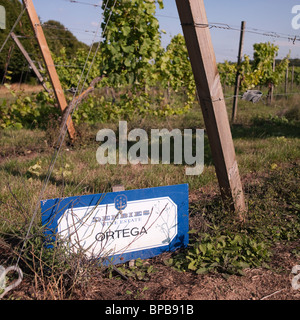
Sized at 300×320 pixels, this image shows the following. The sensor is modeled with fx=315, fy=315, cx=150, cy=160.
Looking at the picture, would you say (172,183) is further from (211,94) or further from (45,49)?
(45,49)

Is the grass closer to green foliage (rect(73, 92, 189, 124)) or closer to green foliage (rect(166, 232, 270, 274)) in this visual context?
green foliage (rect(166, 232, 270, 274))

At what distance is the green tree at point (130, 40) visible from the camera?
499cm

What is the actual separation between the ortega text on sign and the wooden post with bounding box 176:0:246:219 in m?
0.46

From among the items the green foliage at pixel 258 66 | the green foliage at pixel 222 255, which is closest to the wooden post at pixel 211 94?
the green foliage at pixel 222 255

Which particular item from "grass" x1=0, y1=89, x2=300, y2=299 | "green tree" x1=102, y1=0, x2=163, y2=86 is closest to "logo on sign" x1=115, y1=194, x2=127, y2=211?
"grass" x1=0, y1=89, x2=300, y2=299

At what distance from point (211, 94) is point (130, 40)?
3.25 meters

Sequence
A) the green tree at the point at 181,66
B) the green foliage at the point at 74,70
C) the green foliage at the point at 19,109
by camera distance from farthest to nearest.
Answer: the green tree at the point at 181,66 → the green foliage at the point at 74,70 → the green foliage at the point at 19,109

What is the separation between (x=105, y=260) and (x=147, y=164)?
2.57 metres

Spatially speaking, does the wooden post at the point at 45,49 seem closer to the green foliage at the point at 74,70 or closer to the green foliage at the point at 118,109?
the green foliage at the point at 118,109

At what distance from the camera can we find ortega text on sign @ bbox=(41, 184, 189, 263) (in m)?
2.01

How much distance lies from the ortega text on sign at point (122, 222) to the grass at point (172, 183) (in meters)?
0.11

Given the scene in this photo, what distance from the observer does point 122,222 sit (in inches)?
85.2

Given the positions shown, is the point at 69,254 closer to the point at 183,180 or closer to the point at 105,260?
the point at 105,260
